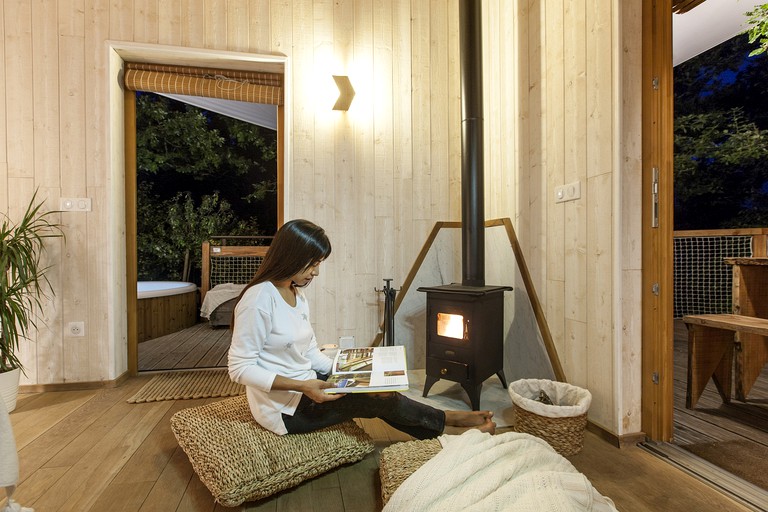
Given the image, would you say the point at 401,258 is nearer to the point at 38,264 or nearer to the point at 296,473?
the point at 296,473

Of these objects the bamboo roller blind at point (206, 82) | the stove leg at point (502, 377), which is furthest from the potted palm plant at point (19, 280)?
the stove leg at point (502, 377)

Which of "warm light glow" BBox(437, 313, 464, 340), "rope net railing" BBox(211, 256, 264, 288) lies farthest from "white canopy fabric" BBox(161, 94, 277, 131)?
"warm light glow" BBox(437, 313, 464, 340)

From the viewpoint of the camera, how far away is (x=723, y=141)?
19.1 ft

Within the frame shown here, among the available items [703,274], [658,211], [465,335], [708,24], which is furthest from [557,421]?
[703,274]

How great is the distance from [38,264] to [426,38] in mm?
3117

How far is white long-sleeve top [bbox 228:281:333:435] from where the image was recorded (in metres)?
1.42

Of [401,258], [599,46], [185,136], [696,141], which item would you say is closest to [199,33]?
[401,258]

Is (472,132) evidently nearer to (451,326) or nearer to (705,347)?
(451,326)

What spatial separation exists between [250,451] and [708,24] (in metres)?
4.50

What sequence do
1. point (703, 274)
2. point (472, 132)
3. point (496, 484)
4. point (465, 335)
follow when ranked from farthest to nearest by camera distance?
point (703, 274) → point (472, 132) → point (465, 335) → point (496, 484)

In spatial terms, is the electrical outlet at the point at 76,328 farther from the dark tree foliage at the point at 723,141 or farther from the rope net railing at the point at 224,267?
the dark tree foliage at the point at 723,141

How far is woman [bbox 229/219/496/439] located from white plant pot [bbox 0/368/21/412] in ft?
5.50

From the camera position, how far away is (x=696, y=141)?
6.00 m

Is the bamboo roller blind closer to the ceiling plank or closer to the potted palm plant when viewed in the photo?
the potted palm plant
